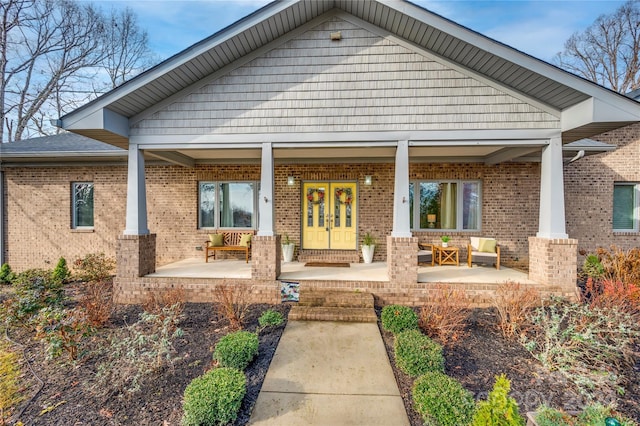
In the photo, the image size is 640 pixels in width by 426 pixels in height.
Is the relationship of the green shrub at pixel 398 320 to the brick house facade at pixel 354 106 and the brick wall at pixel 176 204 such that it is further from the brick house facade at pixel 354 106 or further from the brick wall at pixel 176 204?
the brick wall at pixel 176 204

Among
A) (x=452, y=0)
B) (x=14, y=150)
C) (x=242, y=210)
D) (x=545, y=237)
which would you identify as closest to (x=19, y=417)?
(x=242, y=210)

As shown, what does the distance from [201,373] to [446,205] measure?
7402 millimetres

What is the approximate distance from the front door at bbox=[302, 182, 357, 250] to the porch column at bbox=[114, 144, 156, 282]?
4.04m

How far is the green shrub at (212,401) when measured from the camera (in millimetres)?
2463

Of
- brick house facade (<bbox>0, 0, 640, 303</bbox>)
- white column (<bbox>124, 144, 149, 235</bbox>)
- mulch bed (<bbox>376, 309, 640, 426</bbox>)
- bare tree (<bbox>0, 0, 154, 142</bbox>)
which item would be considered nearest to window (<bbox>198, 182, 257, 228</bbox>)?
brick house facade (<bbox>0, 0, 640, 303</bbox>)

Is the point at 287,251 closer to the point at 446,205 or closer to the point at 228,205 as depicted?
the point at 228,205

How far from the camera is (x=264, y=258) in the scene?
552 centimetres

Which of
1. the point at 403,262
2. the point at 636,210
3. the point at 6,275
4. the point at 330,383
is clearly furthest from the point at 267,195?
the point at 636,210

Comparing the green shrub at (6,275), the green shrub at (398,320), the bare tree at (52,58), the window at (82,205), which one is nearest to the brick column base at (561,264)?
the green shrub at (398,320)

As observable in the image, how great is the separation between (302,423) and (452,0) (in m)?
9.18

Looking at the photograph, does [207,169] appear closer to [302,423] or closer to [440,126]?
[440,126]

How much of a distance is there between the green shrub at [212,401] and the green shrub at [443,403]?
1.69 m

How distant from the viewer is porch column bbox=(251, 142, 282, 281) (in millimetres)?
5492

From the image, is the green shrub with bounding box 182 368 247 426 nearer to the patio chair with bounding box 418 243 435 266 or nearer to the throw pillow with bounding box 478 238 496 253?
the patio chair with bounding box 418 243 435 266
